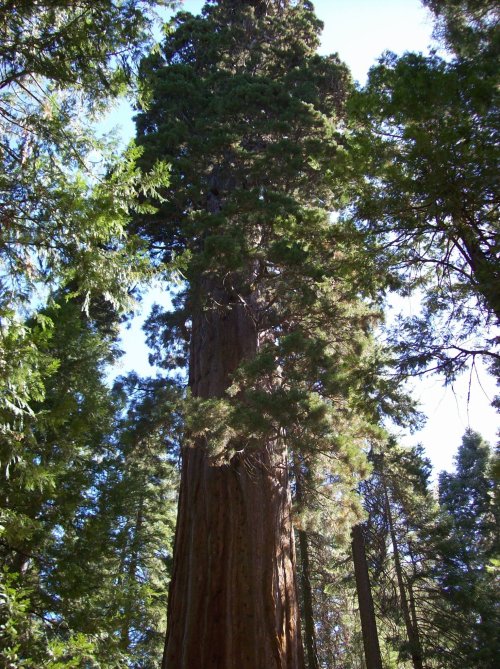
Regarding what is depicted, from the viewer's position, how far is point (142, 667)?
12.9 metres

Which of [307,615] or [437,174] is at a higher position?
[437,174]

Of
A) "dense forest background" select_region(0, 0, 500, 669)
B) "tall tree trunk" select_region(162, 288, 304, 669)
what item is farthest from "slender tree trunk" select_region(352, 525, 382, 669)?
"tall tree trunk" select_region(162, 288, 304, 669)

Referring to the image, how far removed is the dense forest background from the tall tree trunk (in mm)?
442

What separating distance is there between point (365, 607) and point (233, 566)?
4998 millimetres

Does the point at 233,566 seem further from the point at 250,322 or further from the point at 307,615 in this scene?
the point at 307,615

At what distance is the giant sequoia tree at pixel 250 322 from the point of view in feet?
17.7

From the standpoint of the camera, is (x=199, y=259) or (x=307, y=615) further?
(x=307, y=615)

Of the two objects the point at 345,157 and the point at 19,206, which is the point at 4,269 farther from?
the point at 345,157

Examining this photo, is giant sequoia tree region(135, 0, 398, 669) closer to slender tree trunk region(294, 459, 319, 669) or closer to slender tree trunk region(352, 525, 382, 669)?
slender tree trunk region(294, 459, 319, 669)

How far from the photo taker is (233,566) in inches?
220

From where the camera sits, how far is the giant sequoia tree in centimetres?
540

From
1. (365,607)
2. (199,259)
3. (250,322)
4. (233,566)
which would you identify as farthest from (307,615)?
(199,259)

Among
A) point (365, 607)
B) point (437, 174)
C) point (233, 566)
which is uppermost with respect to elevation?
point (437, 174)

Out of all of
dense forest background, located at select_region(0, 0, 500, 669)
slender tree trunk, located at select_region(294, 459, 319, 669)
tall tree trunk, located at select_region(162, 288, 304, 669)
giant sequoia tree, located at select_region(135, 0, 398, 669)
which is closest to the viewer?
dense forest background, located at select_region(0, 0, 500, 669)
